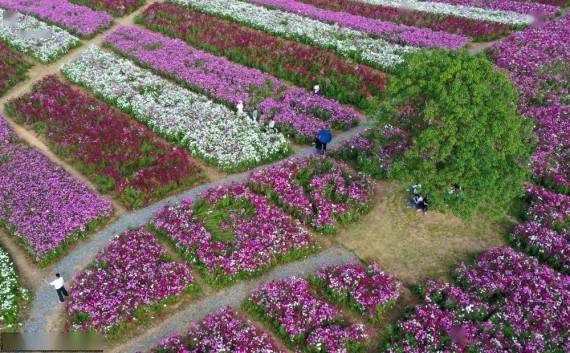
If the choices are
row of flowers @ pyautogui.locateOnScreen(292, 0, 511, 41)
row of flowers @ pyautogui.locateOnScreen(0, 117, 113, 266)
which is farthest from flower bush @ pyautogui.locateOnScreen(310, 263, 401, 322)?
row of flowers @ pyautogui.locateOnScreen(292, 0, 511, 41)

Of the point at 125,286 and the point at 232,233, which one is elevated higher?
the point at 232,233

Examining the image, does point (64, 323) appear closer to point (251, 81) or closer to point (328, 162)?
point (328, 162)

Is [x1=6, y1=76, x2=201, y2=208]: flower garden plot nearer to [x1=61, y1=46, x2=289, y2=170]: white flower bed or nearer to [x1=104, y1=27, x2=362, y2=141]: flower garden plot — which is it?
[x1=61, y1=46, x2=289, y2=170]: white flower bed

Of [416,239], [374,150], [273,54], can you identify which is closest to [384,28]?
[273,54]

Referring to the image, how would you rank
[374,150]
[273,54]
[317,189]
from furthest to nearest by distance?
[273,54] < [374,150] < [317,189]

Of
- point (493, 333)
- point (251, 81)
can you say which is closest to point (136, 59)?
point (251, 81)

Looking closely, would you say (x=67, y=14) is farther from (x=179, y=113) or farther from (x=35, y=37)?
(x=179, y=113)

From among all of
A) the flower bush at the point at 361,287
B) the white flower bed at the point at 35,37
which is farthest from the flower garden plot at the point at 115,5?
the flower bush at the point at 361,287
